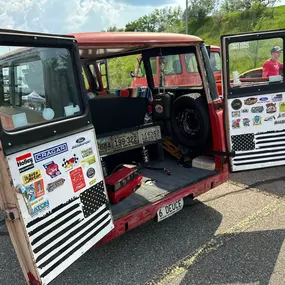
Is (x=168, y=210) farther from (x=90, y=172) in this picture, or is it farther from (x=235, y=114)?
(x=235, y=114)

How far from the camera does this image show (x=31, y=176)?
7.12 ft

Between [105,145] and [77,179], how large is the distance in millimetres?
1435

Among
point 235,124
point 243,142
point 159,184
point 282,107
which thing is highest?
point 282,107

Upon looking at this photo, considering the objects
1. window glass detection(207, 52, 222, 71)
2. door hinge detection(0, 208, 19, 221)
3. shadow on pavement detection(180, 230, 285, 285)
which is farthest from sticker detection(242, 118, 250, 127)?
window glass detection(207, 52, 222, 71)

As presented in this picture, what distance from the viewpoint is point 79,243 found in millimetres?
2504

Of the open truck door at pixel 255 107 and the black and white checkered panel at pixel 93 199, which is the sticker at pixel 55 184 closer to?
the black and white checkered panel at pixel 93 199

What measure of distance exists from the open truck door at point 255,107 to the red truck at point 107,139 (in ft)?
0.04

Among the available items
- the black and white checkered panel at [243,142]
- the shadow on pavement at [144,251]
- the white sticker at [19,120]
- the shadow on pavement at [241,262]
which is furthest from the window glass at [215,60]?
the white sticker at [19,120]

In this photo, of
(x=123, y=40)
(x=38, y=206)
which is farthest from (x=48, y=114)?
(x=123, y=40)

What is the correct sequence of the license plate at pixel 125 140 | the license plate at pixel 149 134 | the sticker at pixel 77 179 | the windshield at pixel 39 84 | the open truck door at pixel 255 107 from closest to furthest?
the windshield at pixel 39 84
the sticker at pixel 77 179
the open truck door at pixel 255 107
the license plate at pixel 125 140
the license plate at pixel 149 134

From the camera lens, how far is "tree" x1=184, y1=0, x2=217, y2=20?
38531 mm

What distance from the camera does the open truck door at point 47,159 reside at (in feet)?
6.97

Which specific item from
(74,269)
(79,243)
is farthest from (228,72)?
(74,269)

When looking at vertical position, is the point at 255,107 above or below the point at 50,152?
below
